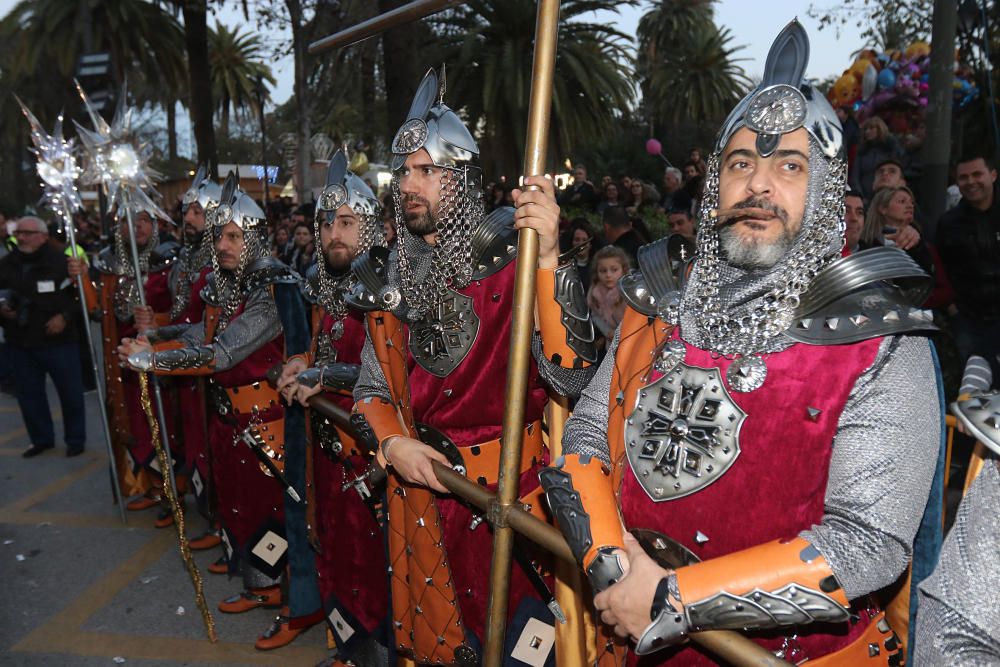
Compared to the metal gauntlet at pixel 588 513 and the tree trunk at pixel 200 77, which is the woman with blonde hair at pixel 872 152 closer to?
the metal gauntlet at pixel 588 513

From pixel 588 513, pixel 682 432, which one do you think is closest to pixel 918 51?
pixel 682 432

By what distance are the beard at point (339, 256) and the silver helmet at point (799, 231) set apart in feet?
8.28

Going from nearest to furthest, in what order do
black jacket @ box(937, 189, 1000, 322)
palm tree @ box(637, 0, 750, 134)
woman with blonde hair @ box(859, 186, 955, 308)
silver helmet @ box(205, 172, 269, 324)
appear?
1. silver helmet @ box(205, 172, 269, 324)
2. black jacket @ box(937, 189, 1000, 322)
3. woman with blonde hair @ box(859, 186, 955, 308)
4. palm tree @ box(637, 0, 750, 134)

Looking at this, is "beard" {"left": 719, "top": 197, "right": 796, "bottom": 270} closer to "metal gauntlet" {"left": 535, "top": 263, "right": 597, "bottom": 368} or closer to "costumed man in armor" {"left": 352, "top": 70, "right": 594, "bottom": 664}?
"metal gauntlet" {"left": 535, "top": 263, "right": 597, "bottom": 368}

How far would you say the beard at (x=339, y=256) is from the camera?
403cm

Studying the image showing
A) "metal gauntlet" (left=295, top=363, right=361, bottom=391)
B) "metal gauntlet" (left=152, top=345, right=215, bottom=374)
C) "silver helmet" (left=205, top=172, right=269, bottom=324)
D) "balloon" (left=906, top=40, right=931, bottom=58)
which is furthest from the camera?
"balloon" (left=906, top=40, right=931, bottom=58)

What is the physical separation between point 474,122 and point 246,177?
27915mm

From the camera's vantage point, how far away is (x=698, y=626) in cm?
156

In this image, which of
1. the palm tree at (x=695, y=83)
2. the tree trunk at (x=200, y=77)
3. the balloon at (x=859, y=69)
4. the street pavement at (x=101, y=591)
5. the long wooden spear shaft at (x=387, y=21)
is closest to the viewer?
the long wooden spear shaft at (x=387, y=21)

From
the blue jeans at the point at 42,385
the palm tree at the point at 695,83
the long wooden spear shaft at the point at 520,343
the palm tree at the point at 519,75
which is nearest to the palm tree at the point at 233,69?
the palm tree at the point at 695,83

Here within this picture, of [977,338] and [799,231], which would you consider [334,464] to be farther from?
[977,338]

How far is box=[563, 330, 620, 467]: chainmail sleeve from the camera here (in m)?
2.05

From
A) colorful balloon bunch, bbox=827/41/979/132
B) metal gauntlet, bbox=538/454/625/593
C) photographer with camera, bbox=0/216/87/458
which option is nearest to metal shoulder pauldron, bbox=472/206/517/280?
metal gauntlet, bbox=538/454/625/593

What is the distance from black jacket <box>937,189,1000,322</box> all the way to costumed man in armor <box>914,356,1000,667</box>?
3949mm
